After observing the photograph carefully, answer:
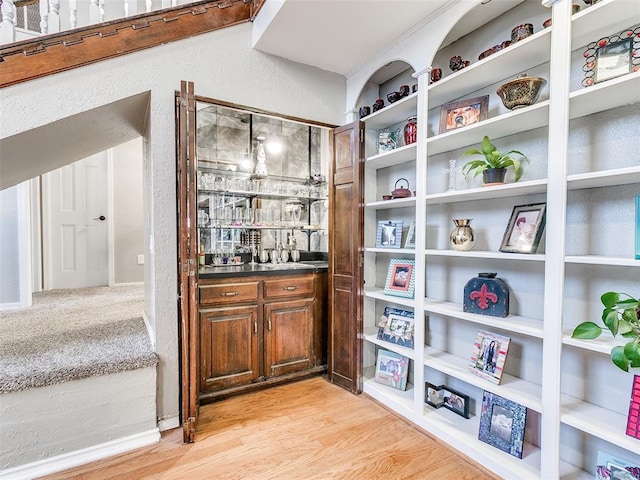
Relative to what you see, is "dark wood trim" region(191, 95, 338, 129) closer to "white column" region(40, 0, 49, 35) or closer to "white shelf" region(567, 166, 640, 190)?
"white column" region(40, 0, 49, 35)

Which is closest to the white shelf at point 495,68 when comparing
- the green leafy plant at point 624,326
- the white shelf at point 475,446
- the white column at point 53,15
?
the green leafy plant at point 624,326

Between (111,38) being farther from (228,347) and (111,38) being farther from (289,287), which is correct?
(228,347)

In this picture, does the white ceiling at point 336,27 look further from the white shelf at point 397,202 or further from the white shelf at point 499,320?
the white shelf at point 499,320

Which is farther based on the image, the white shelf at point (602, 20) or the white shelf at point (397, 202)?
the white shelf at point (397, 202)

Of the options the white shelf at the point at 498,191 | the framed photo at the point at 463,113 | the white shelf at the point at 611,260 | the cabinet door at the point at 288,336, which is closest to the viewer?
the white shelf at the point at 611,260

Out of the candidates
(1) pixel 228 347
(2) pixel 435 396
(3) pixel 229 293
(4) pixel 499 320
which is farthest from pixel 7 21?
(2) pixel 435 396

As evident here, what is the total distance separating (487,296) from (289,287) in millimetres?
1490

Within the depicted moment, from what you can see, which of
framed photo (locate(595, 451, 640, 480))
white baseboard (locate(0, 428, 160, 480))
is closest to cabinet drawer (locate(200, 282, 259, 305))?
white baseboard (locate(0, 428, 160, 480))

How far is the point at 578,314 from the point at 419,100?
149 cm

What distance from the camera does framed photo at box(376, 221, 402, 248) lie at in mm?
2451

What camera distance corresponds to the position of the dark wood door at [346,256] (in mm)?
2494

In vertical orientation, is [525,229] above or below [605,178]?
below

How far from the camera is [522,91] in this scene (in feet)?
5.34

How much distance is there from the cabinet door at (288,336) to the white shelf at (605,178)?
200 cm
